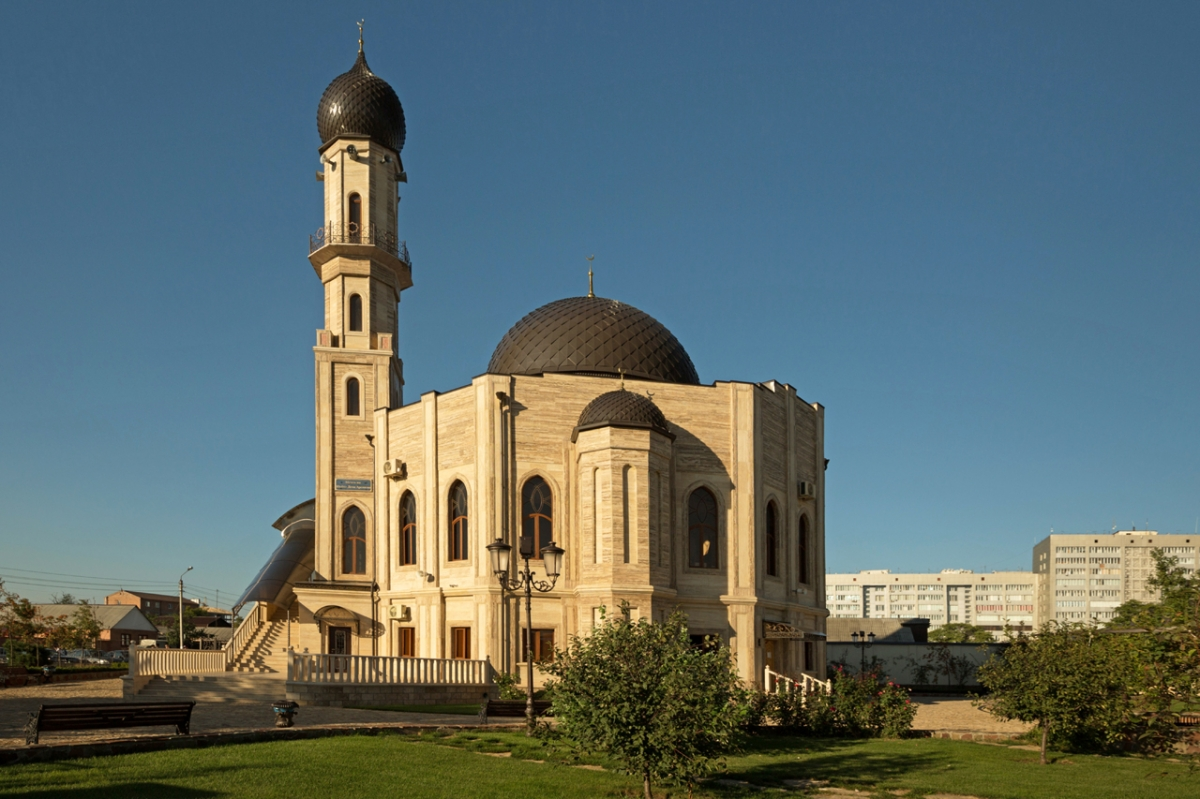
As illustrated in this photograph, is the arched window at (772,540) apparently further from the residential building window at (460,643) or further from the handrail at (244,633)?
the handrail at (244,633)

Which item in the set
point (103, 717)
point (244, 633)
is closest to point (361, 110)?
Answer: point (244, 633)

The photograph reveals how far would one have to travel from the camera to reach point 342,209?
3297cm

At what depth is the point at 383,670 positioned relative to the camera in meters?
22.5

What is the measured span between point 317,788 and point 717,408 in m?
18.1

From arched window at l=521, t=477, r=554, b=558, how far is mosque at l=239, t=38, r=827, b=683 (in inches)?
2.2

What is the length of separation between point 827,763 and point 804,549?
15.6 m

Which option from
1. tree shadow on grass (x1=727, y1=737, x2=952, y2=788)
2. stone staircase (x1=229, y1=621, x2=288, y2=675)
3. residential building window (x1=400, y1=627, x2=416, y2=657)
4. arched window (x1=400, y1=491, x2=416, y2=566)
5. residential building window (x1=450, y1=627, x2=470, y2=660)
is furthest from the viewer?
stone staircase (x1=229, y1=621, x2=288, y2=675)

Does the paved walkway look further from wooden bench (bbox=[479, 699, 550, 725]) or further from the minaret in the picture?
the minaret

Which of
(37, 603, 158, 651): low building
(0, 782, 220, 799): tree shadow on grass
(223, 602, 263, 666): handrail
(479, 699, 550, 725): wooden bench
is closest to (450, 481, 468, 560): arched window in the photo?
(479, 699, 550, 725): wooden bench

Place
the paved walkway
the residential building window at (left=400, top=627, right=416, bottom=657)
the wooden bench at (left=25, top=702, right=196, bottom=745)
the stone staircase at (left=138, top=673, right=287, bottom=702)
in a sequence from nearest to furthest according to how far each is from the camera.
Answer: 1. the wooden bench at (left=25, top=702, right=196, bottom=745)
2. the paved walkway
3. the stone staircase at (left=138, top=673, right=287, bottom=702)
4. the residential building window at (left=400, top=627, right=416, bottom=657)

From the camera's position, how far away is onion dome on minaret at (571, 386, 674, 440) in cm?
2522

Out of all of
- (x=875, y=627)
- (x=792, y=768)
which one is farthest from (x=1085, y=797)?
(x=875, y=627)

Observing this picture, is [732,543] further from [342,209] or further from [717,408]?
[342,209]

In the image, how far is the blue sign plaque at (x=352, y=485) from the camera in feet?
102
